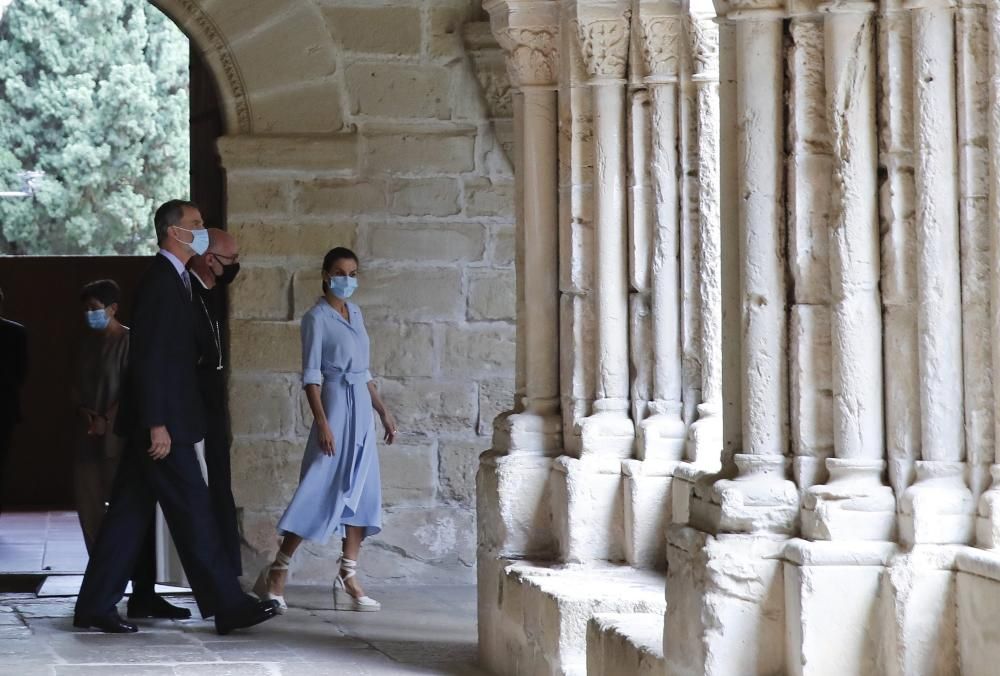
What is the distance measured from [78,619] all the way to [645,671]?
2873mm

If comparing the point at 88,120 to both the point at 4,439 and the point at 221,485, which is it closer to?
the point at 4,439

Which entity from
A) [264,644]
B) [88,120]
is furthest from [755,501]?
[88,120]

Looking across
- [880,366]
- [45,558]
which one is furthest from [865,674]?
[45,558]

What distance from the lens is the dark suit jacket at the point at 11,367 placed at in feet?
26.8

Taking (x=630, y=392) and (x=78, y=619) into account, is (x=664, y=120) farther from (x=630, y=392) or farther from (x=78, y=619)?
(x=78, y=619)

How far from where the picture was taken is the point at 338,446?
6.31 m

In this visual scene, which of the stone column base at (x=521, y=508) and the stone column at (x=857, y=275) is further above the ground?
the stone column at (x=857, y=275)

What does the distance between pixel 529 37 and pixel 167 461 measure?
189cm

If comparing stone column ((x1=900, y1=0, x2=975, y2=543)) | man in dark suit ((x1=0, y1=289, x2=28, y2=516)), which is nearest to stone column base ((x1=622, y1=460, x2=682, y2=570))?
stone column ((x1=900, y1=0, x2=975, y2=543))

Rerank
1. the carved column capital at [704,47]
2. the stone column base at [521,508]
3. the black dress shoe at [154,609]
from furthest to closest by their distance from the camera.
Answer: the black dress shoe at [154,609] < the stone column base at [521,508] < the carved column capital at [704,47]

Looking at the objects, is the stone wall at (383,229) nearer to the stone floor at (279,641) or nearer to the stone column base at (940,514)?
the stone floor at (279,641)

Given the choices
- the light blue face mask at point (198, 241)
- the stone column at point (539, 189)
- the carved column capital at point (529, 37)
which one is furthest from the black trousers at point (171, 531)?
the carved column capital at point (529, 37)

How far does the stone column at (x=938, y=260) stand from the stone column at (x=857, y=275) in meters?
0.10

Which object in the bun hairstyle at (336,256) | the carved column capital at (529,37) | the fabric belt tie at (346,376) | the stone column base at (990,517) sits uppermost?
the carved column capital at (529,37)
